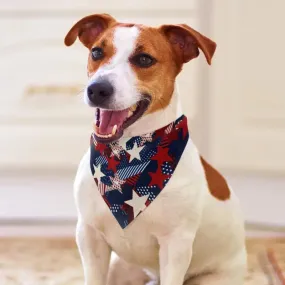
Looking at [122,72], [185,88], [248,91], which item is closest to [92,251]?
[122,72]

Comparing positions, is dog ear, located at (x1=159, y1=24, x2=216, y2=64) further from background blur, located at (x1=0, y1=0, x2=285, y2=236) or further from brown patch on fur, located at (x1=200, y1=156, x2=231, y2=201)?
background blur, located at (x1=0, y1=0, x2=285, y2=236)

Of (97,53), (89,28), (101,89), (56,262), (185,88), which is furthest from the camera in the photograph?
(185,88)

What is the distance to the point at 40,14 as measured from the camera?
2029mm

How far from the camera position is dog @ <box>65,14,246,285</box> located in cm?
124

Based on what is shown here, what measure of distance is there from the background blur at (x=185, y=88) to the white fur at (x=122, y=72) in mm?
782

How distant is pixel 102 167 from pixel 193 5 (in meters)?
0.92

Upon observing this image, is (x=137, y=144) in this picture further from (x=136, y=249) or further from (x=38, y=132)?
(x=38, y=132)

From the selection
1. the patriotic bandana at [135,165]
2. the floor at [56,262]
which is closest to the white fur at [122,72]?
the patriotic bandana at [135,165]

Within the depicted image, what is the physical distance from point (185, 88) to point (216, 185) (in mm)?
687

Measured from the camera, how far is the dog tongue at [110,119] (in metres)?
1.23

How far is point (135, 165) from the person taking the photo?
132 centimetres

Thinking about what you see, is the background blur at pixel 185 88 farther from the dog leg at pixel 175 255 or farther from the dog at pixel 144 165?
the dog leg at pixel 175 255

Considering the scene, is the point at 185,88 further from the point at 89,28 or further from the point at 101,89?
the point at 101,89

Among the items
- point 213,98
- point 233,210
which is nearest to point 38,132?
point 213,98
